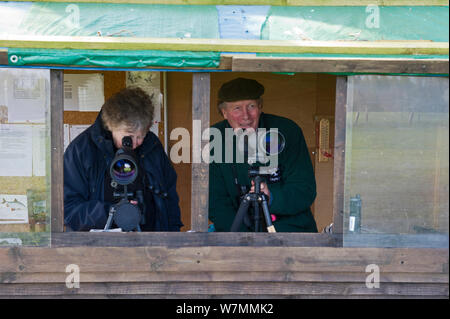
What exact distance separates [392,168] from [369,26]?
890 mm

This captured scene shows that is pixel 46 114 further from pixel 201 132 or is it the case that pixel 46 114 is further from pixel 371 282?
pixel 371 282

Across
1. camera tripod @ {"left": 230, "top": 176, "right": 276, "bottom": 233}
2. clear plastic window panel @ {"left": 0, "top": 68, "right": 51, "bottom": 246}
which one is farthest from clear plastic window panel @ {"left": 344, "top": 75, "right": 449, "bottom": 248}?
clear plastic window panel @ {"left": 0, "top": 68, "right": 51, "bottom": 246}

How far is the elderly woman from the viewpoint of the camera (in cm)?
378

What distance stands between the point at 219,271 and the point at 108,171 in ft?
3.34

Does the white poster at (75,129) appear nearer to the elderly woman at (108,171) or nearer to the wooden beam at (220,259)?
A: the elderly woman at (108,171)

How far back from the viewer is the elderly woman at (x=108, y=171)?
3777mm

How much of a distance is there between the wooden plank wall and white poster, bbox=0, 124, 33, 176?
1.56 ft

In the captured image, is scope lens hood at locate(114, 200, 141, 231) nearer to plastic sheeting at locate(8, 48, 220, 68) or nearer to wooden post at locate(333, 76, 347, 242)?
plastic sheeting at locate(8, 48, 220, 68)

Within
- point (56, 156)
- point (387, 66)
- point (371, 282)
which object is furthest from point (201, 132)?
point (371, 282)

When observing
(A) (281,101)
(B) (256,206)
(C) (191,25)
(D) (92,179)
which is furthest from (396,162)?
(A) (281,101)

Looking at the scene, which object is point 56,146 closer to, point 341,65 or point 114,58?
point 114,58

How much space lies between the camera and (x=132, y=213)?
11.6 ft

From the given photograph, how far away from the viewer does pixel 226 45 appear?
3430 millimetres

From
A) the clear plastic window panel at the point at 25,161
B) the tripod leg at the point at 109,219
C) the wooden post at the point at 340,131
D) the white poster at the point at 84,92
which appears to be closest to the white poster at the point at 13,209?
the clear plastic window panel at the point at 25,161
